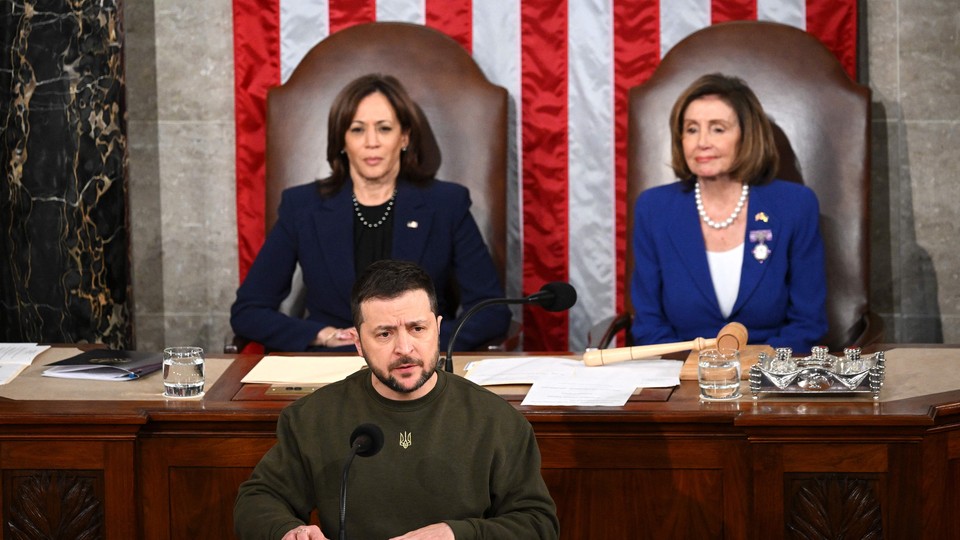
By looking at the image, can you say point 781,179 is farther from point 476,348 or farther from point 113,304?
point 113,304

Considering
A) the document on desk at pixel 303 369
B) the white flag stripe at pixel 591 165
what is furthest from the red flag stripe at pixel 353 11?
the document on desk at pixel 303 369

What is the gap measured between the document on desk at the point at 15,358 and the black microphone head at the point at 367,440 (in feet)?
4.69

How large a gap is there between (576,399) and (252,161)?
233 cm

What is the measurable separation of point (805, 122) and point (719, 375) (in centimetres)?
176

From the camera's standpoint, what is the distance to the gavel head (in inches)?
136

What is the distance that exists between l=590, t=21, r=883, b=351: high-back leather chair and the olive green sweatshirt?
2057 millimetres

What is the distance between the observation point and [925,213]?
5055 millimetres

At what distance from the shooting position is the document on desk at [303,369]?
3.41 m

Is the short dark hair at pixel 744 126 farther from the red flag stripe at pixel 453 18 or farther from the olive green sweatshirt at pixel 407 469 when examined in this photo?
the olive green sweatshirt at pixel 407 469

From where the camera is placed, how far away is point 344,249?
180 inches

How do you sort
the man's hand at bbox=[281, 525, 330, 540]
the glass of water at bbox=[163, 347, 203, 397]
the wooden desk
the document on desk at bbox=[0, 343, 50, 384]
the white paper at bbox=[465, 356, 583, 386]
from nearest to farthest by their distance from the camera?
the man's hand at bbox=[281, 525, 330, 540], the wooden desk, the glass of water at bbox=[163, 347, 203, 397], the white paper at bbox=[465, 356, 583, 386], the document on desk at bbox=[0, 343, 50, 384]

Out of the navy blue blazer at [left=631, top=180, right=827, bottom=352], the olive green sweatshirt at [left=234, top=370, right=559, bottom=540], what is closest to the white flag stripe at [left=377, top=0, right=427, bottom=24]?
the navy blue blazer at [left=631, top=180, right=827, bottom=352]

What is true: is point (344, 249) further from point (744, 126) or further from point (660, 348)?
point (660, 348)

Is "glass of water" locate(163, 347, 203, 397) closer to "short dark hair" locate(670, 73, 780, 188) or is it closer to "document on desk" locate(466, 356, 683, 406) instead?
"document on desk" locate(466, 356, 683, 406)
